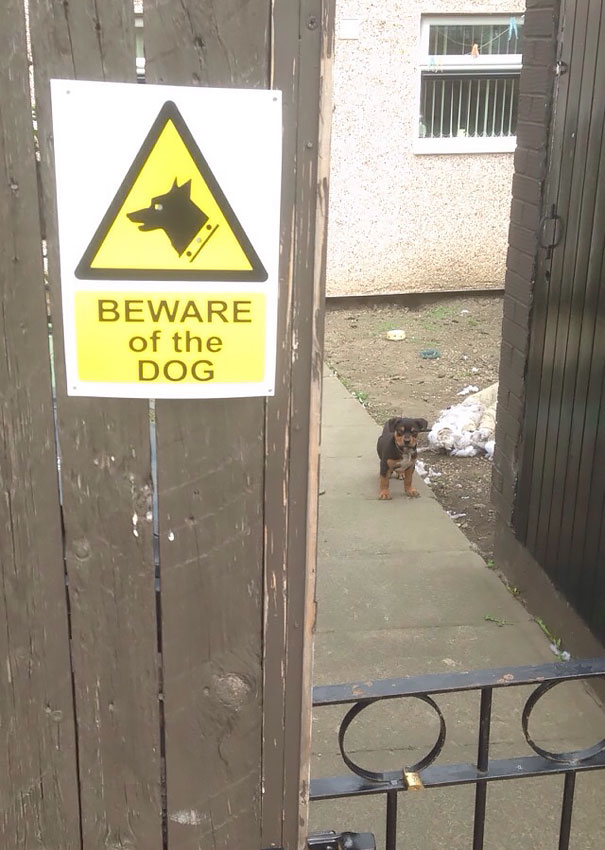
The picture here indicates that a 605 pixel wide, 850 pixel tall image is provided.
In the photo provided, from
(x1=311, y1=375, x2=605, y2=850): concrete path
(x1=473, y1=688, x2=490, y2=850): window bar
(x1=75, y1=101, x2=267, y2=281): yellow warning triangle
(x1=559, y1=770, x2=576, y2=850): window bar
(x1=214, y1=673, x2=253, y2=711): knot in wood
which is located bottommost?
(x1=311, y1=375, x2=605, y2=850): concrete path

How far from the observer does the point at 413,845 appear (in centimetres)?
267

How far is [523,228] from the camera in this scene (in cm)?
405

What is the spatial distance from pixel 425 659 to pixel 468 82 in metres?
8.05

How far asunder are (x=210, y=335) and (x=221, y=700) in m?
0.64

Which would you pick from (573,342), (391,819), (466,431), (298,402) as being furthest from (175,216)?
(466,431)

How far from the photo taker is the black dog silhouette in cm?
121

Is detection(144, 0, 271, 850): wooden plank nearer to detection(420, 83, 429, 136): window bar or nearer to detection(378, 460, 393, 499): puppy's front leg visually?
detection(378, 460, 393, 499): puppy's front leg

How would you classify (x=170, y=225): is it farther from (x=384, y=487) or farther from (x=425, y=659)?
(x=384, y=487)

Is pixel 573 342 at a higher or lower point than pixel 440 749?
higher

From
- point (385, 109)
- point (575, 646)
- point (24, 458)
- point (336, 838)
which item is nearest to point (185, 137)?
point (24, 458)

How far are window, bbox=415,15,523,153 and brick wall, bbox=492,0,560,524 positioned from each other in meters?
6.05

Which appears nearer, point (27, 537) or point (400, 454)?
point (27, 537)

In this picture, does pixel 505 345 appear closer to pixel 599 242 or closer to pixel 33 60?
pixel 599 242

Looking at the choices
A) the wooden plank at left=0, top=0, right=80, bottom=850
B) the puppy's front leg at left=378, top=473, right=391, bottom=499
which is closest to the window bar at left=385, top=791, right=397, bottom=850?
the wooden plank at left=0, top=0, right=80, bottom=850
